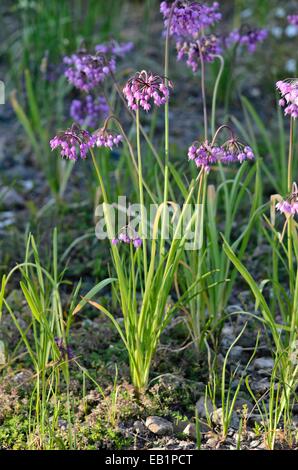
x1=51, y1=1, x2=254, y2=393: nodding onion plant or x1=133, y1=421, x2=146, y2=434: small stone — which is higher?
x1=51, y1=1, x2=254, y2=393: nodding onion plant

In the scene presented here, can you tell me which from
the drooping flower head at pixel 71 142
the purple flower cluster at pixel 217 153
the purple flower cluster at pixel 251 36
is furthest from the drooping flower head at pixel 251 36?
the drooping flower head at pixel 71 142

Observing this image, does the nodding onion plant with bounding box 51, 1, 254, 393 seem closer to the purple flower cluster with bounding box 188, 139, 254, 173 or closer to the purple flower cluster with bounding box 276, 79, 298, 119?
the purple flower cluster with bounding box 188, 139, 254, 173

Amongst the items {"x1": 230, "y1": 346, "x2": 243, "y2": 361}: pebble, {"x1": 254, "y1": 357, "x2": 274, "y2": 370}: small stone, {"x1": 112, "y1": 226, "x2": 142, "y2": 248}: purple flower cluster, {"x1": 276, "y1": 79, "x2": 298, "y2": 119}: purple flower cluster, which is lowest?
{"x1": 254, "y1": 357, "x2": 274, "y2": 370}: small stone

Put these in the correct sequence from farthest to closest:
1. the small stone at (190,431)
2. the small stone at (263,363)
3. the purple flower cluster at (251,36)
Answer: the purple flower cluster at (251,36) < the small stone at (263,363) < the small stone at (190,431)

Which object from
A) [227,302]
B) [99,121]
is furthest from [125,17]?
[227,302]

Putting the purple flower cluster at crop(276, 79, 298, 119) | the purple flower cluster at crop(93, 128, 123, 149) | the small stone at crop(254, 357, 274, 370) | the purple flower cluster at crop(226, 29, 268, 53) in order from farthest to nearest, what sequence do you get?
the purple flower cluster at crop(226, 29, 268, 53) < the small stone at crop(254, 357, 274, 370) < the purple flower cluster at crop(93, 128, 123, 149) < the purple flower cluster at crop(276, 79, 298, 119)

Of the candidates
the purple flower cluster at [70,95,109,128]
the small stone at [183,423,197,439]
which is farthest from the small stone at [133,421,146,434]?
the purple flower cluster at [70,95,109,128]

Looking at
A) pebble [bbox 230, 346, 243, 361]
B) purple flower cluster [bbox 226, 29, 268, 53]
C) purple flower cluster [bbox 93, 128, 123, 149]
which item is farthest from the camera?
purple flower cluster [bbox 226, 29, 268, 53]

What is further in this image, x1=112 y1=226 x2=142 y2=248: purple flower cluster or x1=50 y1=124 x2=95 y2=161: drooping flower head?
x1=112 y1=226 x2=142 y2=248: purple flower cluster

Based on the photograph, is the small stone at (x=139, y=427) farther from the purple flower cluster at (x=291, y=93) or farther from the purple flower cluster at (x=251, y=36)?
the purple flower cluster at (x=251, y=36)
